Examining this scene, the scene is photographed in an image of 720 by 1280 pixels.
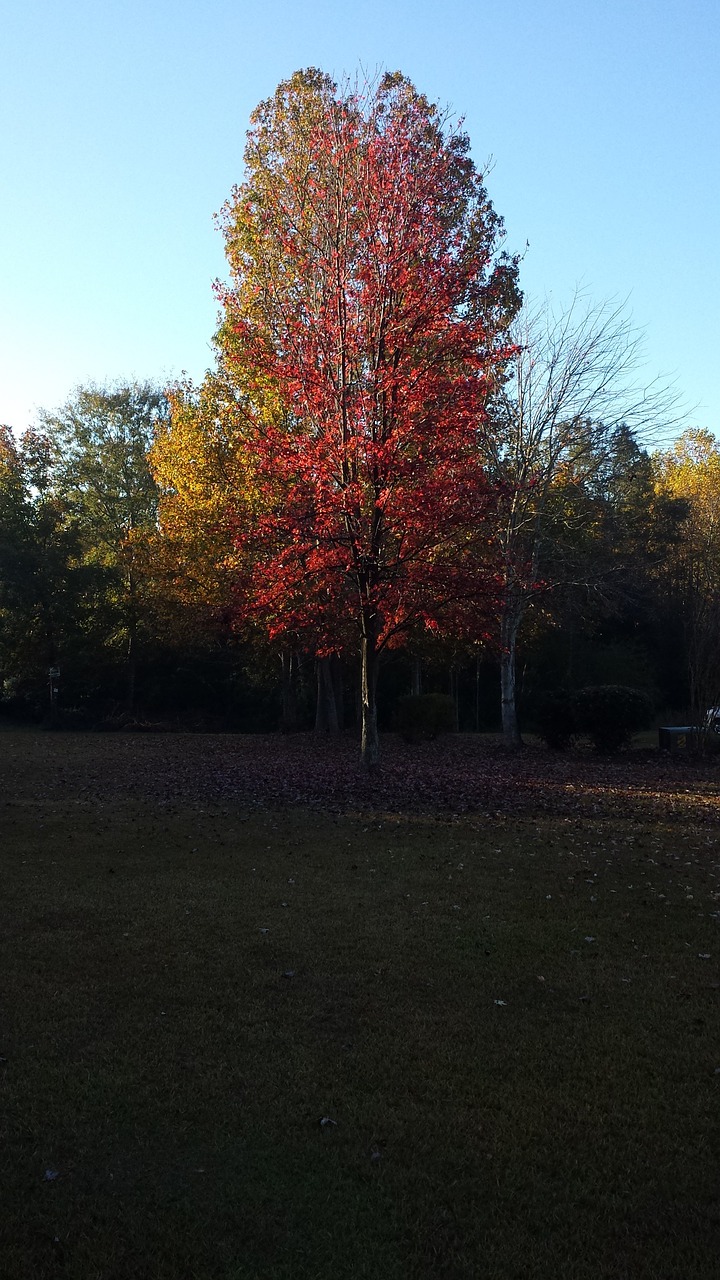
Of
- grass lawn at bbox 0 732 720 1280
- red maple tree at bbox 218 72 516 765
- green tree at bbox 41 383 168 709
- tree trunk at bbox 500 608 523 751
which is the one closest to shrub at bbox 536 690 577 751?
tree trunk at bbox 500 608 523 751

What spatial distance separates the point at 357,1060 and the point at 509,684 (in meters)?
18.2

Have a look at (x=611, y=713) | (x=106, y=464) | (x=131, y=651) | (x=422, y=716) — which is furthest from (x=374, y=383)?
(x=106, y=464)

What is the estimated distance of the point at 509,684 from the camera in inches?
883

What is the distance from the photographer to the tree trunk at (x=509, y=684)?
22031 mm

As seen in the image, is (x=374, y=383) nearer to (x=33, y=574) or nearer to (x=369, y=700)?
(x=369, y=700)

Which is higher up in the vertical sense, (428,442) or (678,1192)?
(428,442)

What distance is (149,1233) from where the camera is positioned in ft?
10.6

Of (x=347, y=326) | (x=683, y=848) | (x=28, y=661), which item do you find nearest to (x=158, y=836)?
(x=683, y=848)

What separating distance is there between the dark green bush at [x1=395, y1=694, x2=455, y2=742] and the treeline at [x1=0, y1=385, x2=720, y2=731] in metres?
1.77

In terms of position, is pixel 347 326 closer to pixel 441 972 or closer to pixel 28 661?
pixel 441 972

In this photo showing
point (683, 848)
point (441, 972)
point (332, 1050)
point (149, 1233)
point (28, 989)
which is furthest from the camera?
point (683, 848)

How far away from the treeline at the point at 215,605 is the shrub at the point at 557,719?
320 centimetres

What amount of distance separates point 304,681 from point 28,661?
35.9 feet

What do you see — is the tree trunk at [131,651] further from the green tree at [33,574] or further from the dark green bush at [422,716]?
the dark green bush at [422,716]
